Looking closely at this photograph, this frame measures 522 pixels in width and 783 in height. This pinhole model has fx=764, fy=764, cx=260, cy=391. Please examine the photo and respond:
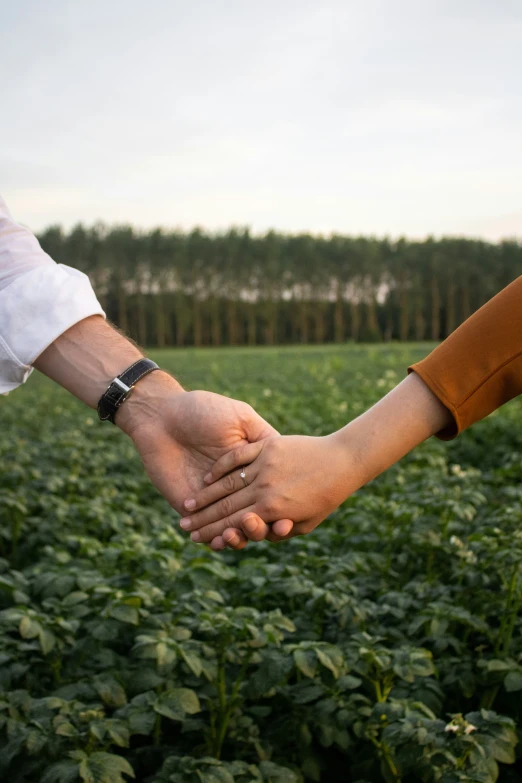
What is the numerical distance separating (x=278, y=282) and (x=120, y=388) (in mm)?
67900

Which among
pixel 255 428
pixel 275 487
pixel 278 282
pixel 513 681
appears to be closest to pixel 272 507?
pixel 275 487

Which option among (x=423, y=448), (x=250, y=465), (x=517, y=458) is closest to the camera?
(x=250, y=465)

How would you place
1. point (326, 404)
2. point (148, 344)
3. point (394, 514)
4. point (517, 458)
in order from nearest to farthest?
point (394, 514), point (517, 458), point (326, 404), point (148, 344)

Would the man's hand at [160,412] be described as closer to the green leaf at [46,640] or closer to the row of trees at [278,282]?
the green leaf at [46,640]

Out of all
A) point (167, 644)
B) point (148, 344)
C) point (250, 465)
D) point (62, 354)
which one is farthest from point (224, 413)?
point (148, 344)

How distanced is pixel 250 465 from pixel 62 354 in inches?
27.8

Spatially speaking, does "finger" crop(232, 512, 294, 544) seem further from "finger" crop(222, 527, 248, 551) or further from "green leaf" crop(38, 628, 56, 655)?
"green leaf" crop(38, 628, 56, 655)

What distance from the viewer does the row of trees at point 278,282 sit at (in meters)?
65.9

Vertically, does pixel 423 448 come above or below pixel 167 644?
below

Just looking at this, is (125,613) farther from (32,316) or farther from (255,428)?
(32,316)

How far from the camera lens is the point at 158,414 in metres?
2.55

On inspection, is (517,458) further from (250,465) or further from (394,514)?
(250,465)

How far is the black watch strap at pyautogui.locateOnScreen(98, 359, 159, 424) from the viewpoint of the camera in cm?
249

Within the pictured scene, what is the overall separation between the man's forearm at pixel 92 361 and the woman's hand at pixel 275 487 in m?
0.36
